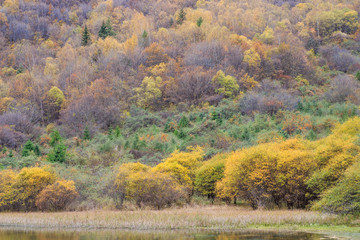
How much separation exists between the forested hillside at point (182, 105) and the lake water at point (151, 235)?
500 centimetres

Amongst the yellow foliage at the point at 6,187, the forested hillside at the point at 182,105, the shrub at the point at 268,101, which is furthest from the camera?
the shrub at the point at 268,101

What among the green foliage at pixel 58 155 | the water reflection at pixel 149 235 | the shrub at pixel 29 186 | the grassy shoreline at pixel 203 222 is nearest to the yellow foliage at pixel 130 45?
the green foliage at pixel 58 155

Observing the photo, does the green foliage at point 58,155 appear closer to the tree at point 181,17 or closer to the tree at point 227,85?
the tree at point 227,85

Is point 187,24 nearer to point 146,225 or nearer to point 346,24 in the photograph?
point 346,24

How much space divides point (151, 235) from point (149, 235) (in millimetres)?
127

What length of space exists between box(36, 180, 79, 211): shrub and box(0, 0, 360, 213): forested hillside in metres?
0.13

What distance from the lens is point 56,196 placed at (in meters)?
38.5

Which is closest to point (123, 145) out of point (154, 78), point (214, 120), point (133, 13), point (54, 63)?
point (214, 120)

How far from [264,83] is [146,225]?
5523cm

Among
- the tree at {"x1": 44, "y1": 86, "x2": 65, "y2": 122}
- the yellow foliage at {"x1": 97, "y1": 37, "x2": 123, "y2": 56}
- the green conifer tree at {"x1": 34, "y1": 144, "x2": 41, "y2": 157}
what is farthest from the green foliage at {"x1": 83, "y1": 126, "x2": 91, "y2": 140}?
the yellow foliage at {"x1": 97, "y1": 37, "x2": 123, "y2": 56}

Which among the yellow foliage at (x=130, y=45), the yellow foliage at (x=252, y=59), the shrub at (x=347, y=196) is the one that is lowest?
the yellow foliage at (x=130, y=45)

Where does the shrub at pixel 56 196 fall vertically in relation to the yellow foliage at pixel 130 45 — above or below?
above

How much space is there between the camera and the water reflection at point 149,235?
78.8 feet

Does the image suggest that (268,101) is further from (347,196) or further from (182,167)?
(347,196)
